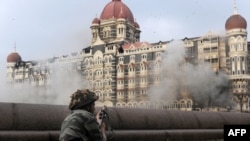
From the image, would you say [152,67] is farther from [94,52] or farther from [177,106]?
[94,52]

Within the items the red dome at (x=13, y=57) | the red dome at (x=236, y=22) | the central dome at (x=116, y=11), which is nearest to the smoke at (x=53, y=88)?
the red dome at (x=13, y=57)

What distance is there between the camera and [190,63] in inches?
1986

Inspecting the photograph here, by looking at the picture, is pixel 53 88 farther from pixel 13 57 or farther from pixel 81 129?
pixel 81 129

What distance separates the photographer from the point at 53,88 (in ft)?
218

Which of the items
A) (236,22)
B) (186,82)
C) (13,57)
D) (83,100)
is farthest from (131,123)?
(13,57)

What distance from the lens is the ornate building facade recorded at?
48.7 m

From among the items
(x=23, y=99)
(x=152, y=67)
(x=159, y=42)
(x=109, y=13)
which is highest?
(x=109, y=13)

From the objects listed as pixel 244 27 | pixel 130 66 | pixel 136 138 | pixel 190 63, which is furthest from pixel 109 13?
pixel 136 138

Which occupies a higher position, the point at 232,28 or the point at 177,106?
the point at 232,28

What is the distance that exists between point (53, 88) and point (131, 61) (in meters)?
17.7

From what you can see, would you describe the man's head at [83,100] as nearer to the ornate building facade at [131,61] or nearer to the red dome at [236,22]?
the ornate building facade at [131,61]

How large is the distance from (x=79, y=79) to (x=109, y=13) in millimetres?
11947

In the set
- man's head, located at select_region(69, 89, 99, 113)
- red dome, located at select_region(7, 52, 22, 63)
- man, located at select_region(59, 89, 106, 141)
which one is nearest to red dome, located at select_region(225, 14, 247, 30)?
red dome, located at select_region(7, 52, 22, 63)

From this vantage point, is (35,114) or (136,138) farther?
(136,138)
